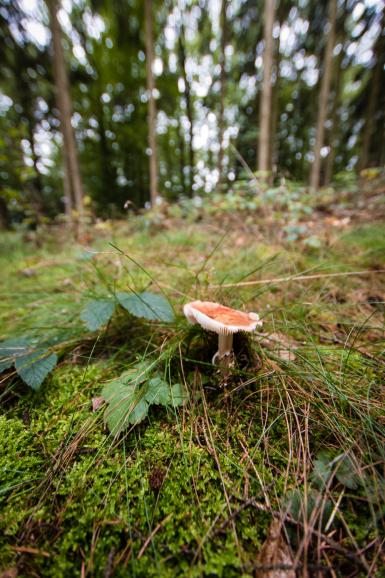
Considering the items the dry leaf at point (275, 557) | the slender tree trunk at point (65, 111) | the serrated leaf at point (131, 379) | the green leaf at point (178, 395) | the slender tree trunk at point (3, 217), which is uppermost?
the slender tree trunk at point (65, 111)

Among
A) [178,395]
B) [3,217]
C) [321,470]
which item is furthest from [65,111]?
[321,470]

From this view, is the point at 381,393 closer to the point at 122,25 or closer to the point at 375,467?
the point at 375,467

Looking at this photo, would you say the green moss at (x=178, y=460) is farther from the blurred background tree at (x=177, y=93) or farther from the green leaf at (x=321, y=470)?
the blurred background tree at (x=177, y=93)

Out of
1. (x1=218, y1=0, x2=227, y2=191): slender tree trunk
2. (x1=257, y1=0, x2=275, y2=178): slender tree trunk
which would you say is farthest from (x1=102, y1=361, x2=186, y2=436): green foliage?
(x1=218, y1=0, x2=227, y2=191): slender tree trunk

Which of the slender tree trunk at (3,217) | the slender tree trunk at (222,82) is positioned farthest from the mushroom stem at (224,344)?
the slender tree trunk at (3,217)

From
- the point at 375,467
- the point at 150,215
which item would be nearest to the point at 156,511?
the point at 375,467

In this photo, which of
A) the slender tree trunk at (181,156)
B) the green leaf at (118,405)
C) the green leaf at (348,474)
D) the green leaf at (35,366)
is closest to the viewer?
the green leaf at (348,474)

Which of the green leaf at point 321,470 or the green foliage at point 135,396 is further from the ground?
the green foliage at point 135,396
